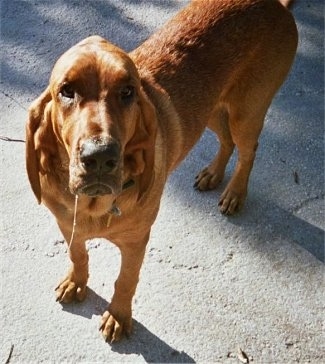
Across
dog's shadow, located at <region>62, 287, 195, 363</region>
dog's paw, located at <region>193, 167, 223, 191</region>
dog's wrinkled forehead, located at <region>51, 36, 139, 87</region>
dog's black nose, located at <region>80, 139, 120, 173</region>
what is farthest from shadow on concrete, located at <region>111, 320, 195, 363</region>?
dog's wrinkled forehead, located at <region>51, 36, 139, 87</region>

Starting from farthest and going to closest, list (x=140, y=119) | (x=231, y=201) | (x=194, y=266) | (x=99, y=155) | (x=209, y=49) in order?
(x=231, y=201)
(x=194, y=266)
(x=209, y=49)
(x=140, y=119)
(x=99, y=155)

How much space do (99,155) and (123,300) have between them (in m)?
1.32

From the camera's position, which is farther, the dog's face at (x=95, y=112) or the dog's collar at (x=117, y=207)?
the dog's collar at (x=117, y=207)

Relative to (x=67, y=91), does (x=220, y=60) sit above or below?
below

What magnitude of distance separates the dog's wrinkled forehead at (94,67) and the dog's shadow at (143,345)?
4.97 feet

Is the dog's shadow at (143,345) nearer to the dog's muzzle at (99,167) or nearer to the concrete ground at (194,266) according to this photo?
the concrete ground at (194,266)

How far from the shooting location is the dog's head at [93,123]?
2.30 metres

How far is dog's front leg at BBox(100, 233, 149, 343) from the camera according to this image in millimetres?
3178

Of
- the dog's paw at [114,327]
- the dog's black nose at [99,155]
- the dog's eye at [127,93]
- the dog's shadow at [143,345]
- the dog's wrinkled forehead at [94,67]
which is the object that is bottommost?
the dog's shadow at [143,345]

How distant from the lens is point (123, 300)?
3.32 m

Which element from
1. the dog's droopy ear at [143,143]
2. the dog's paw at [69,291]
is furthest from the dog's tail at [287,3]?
the dog's paw at [69,291]

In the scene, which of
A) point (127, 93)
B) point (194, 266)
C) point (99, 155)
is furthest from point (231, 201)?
point (99, 155)

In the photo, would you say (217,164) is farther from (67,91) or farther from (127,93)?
(67,91)

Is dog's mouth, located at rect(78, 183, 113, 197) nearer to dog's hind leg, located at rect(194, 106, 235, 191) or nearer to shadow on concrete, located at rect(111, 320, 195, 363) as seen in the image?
shadow on concrete, located at rect(111, 320, 195, 363)
